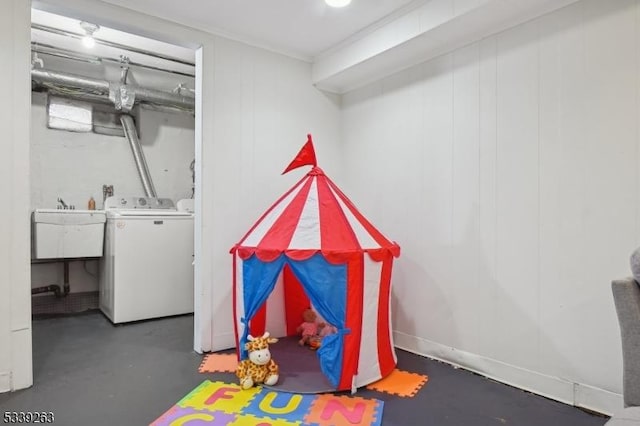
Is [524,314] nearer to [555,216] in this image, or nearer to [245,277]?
[555,216]

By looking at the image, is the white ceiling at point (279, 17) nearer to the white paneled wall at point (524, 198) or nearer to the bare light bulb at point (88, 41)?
A: the white paneled wall at point (524, 198)

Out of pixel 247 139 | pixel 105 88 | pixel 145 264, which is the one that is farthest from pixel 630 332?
pixel 105 88

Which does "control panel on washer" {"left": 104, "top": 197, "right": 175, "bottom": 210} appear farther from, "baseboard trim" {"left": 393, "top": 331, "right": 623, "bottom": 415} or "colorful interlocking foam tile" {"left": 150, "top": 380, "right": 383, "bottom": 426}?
"baseboard trim" {"left": 393, "top": 331, "right": 623, "bottom": 415}

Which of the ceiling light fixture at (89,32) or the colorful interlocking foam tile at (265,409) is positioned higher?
the ceiling light fixture at (89,32)

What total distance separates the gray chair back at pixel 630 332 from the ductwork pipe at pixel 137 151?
458cm

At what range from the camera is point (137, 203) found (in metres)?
4.50

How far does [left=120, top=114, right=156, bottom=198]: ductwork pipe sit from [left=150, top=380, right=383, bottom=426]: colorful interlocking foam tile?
302 cm

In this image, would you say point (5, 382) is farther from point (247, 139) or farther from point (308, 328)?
point (247, 139)

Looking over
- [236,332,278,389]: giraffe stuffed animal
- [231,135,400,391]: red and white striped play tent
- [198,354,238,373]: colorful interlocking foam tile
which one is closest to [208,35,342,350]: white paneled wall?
[198,354,238,373]: colorful interlocking foam tile

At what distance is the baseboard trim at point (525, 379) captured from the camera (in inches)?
82.5

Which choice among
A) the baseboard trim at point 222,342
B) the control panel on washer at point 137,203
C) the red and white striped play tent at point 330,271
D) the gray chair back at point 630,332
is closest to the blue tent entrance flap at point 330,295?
the red and white striped play tent at point 330,271

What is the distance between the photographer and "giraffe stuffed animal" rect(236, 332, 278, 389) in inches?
94.7

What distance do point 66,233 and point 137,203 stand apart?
82 centimetres

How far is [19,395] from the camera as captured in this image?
2281 mm
